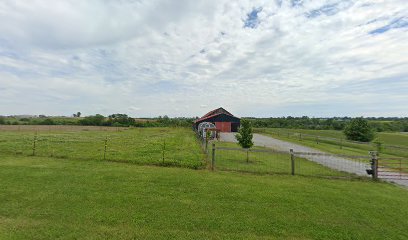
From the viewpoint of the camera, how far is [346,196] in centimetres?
761

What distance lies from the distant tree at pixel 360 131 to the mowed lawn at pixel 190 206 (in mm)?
24592

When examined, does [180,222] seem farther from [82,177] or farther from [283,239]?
[82,177]

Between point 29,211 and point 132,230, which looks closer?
point 132,230

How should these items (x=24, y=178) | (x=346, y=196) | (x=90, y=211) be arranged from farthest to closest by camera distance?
(x=24, y=178) < (x=346, y=196) < (x=90, y=211)

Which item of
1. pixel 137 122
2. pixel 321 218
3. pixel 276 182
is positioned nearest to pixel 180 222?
pixel 321 218

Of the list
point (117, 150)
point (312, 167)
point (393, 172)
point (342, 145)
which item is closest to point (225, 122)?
point (342, 145)

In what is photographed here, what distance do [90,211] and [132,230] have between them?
1.53m

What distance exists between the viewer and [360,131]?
3055 centimetres

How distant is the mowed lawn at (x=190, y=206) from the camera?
4.95 m

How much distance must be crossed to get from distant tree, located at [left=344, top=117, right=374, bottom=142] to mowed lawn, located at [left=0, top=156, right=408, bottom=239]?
24592 mm

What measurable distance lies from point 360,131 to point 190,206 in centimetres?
3186

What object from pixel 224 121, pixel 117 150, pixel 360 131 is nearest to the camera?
pixel 117 150

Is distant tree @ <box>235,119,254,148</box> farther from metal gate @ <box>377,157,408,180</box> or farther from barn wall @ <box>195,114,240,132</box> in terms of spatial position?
barn wall @ <box>195,114,240,132</box>

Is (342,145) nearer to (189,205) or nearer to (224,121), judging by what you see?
(224,121)
